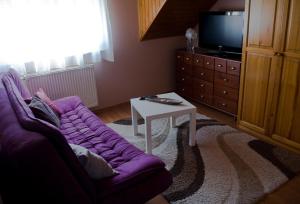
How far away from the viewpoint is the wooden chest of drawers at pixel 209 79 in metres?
3.30

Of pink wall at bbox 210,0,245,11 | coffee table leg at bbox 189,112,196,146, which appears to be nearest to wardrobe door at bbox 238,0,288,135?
coffee table leg at bbox 189,112,196,146

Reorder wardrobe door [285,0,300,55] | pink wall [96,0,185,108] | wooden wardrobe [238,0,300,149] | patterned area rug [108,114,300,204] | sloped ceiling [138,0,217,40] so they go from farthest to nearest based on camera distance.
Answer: pink wall [96,0,185,108] → sloped ceiling [138,0,217,40] → wooden wardrobe [238,0,300,149] → wardrobe door [285,0,300,55] → patterned area rug [108,114,300,204]

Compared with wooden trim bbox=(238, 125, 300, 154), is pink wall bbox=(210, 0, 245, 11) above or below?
above

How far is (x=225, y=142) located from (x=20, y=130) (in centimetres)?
213

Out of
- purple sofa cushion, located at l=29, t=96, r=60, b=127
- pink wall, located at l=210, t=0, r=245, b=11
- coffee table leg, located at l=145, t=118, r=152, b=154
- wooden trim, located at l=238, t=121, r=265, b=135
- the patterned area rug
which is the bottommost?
the patterned area rug

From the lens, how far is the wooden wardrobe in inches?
95.3

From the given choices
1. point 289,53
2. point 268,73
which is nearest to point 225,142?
point 268,73

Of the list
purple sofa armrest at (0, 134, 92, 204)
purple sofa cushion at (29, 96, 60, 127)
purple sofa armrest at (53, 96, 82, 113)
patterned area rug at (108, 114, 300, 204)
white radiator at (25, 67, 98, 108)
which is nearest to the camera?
purple sofa armrest at (0, 134, 92, 204)

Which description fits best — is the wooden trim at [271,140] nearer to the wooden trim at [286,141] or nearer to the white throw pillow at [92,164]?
the wooden trim at [286,141]

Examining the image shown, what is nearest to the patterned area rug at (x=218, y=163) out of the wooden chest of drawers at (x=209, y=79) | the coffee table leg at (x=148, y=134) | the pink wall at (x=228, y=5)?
the coffee table leg at (x=148, y=134)

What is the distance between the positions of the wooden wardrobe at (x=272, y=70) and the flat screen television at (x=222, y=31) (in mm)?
587

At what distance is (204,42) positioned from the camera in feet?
12.9

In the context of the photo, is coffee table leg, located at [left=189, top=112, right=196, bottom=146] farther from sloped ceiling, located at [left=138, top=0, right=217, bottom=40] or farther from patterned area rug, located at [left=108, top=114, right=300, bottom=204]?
sloped ceiling, located at [left=138, top=0, right=217, bottom=40]

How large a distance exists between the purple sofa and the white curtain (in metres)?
1.10
